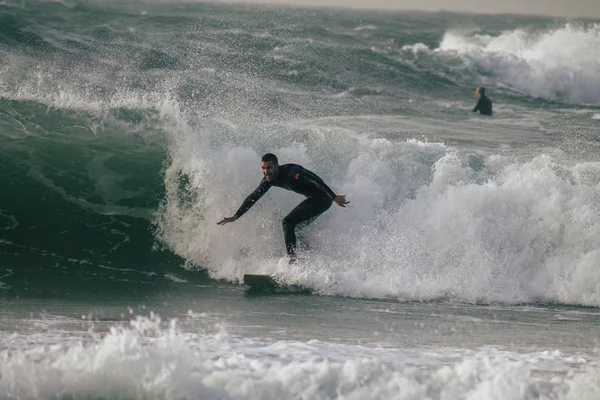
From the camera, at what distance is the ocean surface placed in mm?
5477

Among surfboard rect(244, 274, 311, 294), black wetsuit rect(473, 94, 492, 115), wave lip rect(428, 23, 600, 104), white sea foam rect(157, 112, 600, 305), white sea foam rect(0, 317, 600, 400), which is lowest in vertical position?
white sea foam rect(0, 317, 600, 400)

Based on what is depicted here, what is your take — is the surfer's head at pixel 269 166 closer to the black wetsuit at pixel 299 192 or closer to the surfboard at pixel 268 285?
the black wetsuit at pixel 299 192

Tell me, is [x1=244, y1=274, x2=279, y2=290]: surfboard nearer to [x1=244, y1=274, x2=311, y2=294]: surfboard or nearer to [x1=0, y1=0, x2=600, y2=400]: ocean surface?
[x1=244, y1=274, x2=311, y2=294]: surfboard

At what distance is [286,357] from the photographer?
5875mm

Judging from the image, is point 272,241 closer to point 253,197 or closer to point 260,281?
point 260,281

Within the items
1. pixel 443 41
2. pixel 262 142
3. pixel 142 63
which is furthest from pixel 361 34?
pixel 262 142

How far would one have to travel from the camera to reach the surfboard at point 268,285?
9.42 m

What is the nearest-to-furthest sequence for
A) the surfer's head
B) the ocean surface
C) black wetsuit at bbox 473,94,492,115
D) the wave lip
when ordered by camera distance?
1. the ocean surface
2. the surfer's head
3. black wetsuit at bbox 473,94,492,115
4. the wave lip

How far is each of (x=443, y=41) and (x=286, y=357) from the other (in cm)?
2783

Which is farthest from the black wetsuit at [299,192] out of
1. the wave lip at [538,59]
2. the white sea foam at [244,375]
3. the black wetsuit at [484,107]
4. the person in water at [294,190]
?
the wave lip at [538,59]

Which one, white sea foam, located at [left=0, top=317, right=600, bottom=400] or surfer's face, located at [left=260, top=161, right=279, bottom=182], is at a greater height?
surfer's face, located at [left=260, top=161, right=279, bottom=182]

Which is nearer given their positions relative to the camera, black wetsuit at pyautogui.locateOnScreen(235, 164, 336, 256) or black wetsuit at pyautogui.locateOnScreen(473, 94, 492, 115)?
black wetsuit at pyautogui.locateOnScreen(235, 164, 336, 256)

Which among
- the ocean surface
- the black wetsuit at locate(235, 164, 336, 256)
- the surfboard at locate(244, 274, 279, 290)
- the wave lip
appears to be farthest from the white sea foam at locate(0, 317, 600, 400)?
the wave lip

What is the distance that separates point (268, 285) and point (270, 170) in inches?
52.8
